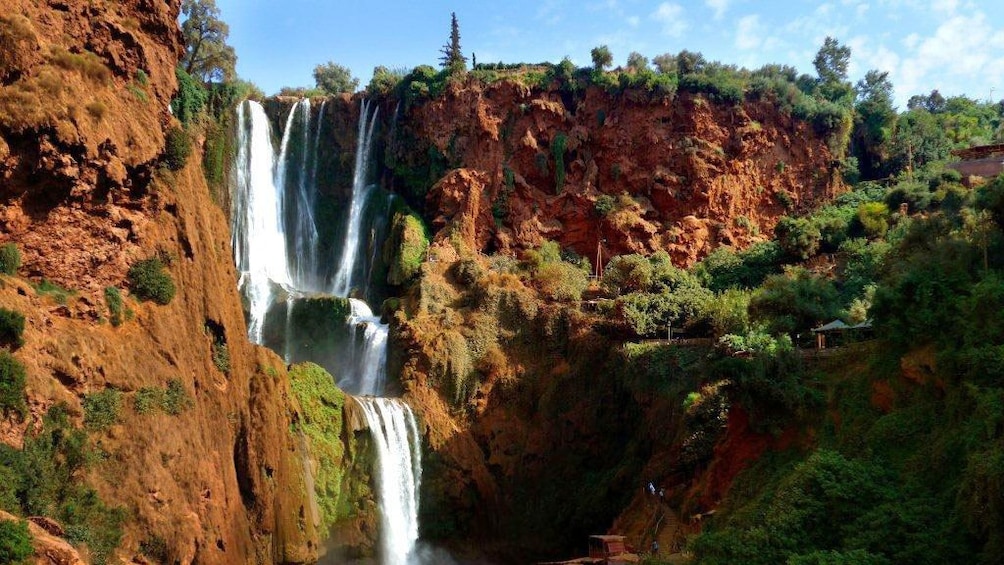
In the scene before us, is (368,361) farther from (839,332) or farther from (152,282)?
(839,332)

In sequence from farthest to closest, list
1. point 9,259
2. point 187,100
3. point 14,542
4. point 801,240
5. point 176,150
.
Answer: point 801,240, point 187,100, point 176,150, point 9,259, point 14,542

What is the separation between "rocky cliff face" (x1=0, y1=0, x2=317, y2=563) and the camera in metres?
22.5

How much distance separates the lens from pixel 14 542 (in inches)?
674

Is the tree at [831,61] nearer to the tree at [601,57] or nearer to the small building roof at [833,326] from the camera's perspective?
the tree at [601,57]

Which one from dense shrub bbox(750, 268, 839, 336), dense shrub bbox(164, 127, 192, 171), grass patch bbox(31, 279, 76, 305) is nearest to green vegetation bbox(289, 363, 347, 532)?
dense shrub bbox(164, 127, 192, 171)

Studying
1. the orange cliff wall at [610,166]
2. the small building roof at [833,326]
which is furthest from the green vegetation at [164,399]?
the orange cliff wall at [610,166]

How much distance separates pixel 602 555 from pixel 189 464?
13.9m

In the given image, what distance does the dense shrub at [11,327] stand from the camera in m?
20.7

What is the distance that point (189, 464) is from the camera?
24500 millimetres

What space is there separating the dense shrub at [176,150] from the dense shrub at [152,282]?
3.59 m

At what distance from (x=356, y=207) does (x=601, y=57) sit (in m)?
18.4

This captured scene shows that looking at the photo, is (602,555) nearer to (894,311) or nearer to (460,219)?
(894,311)

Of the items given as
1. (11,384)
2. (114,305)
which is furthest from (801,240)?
(11,384)

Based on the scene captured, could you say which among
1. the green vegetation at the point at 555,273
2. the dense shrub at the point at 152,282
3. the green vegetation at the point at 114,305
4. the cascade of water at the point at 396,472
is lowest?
the cascade of water at the point at 396,472
